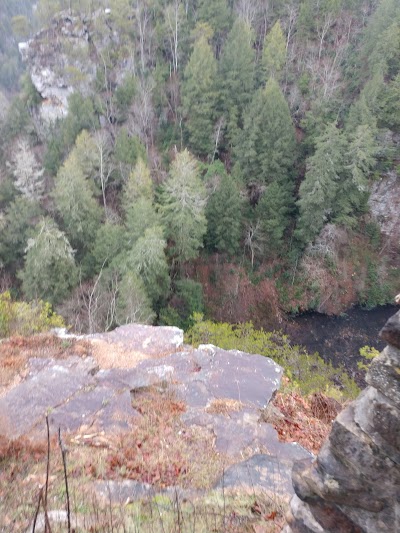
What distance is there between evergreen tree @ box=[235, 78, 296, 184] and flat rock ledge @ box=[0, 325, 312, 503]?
16090mm

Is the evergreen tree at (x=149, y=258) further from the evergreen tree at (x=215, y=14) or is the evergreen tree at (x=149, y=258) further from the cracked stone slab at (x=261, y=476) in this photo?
the evergreen tree at (x=215, y=14)

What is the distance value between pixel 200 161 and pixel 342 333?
12.4m

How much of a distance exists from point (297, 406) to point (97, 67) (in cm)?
2739

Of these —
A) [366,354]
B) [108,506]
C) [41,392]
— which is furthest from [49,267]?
[108,506]

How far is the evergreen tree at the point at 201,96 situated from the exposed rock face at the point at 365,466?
76.5 feet

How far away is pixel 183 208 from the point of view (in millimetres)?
18594

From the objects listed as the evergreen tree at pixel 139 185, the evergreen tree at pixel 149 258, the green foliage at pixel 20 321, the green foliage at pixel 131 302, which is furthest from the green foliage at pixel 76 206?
the green foliage at pixel 20 321

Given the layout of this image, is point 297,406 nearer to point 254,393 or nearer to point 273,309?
point 254,393

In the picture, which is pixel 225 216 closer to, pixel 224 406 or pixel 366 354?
pixel 366 354

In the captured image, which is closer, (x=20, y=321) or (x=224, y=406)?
(x=224, y=406)

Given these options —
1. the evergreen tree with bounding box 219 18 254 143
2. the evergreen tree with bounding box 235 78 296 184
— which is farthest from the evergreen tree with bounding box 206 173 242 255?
the evergreen tree with bounding box 219 18 254 143

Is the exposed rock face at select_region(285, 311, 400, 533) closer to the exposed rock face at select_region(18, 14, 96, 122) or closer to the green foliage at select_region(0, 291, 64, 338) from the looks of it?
the green foliage at select_region(0, 291, 64, 338)

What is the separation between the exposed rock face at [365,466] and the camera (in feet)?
8.67

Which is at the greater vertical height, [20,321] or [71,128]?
[20,321]
